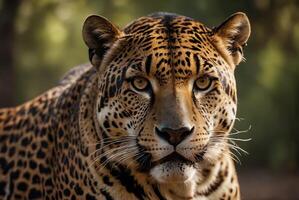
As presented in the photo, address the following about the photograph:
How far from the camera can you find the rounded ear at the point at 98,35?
23.8ft

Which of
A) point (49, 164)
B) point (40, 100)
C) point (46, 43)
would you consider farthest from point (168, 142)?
point (46, 43)

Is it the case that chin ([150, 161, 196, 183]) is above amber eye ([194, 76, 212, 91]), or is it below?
below

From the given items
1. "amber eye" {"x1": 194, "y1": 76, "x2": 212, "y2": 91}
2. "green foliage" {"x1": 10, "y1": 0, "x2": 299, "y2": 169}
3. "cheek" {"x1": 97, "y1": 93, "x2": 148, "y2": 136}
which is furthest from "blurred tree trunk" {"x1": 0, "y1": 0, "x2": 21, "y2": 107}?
"amber eye" {"x1": 194, "y1": 76, "x2": 212, "y2": 91}

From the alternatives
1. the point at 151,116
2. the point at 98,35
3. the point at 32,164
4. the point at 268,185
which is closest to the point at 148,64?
the point at 151,116

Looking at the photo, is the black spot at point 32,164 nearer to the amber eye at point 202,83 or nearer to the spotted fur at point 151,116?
the spotted fur at point 151,116

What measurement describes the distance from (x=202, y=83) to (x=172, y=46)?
0.40 meters

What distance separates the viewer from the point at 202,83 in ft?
22.7

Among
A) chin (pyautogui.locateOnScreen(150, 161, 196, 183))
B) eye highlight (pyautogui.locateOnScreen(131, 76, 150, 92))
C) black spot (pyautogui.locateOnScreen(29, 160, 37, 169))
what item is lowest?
chin (pyautogui.locateOnScreen(150, 161, 196, 183))

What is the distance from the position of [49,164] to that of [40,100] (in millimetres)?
854

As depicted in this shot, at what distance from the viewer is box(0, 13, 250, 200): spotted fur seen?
6695 millimetres

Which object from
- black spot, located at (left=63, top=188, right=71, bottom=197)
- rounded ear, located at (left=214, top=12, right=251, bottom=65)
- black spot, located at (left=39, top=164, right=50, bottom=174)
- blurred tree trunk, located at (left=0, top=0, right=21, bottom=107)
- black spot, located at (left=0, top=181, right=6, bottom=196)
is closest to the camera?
rounded ear, located at (left=214, top=12, right=251, bottom=65)

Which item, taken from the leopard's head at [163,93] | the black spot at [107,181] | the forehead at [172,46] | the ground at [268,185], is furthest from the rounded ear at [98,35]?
the ground at [268,185]

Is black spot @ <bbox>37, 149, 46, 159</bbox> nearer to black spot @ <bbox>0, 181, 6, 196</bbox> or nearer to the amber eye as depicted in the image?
black spot @ <bbox>0, 181, 6, 196</bbox>

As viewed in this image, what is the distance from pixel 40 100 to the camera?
854 centimetres
